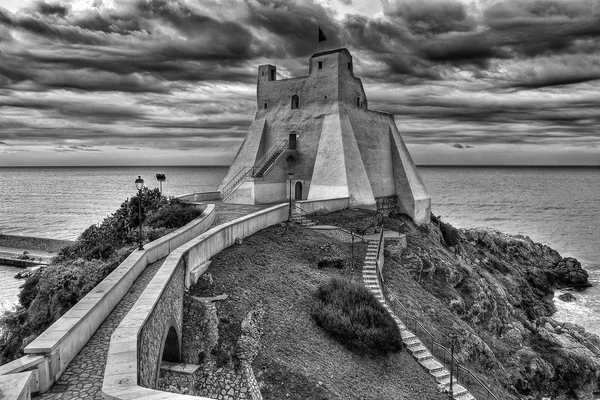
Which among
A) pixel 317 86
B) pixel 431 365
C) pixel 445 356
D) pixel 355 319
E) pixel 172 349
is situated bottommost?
pixel 445 356

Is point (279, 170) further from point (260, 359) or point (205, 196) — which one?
point (260, 359)

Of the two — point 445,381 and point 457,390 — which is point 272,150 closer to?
point 445,381

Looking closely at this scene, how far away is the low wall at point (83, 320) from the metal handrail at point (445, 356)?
10288 millimetres

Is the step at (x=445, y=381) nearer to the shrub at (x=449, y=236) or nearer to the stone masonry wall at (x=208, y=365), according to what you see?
the stone masonry wall at (x=208, y=365)

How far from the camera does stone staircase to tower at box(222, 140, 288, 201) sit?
3020 cm

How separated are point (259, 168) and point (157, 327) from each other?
2197 centimetres

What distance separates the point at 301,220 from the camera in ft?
78.0

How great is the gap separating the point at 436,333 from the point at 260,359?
9.64m

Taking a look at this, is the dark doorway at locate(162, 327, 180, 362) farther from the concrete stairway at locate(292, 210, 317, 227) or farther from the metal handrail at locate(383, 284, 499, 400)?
the concrete stairway at locate(292, 210, 317, 227)

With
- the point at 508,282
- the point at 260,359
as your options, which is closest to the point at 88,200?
the point at 508,282

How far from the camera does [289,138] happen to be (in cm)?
3150

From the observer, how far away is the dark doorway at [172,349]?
1081 cm

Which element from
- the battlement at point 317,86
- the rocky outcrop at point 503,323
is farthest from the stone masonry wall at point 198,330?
the battlement at point 317,86

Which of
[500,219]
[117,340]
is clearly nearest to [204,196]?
[117,340]
